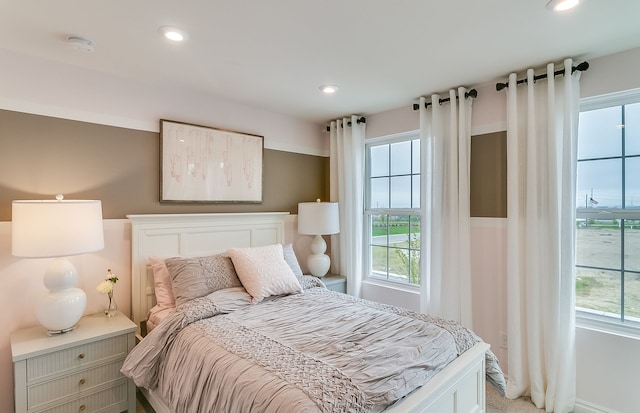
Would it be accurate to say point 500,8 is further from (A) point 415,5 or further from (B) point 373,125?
(B) point 373,125

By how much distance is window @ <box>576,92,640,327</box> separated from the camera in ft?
7.00

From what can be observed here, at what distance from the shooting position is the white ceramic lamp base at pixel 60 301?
1945mm

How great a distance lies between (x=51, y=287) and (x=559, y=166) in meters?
3.45

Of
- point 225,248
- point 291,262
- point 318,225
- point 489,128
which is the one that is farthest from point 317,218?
point 489,128

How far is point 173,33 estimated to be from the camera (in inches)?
73.0

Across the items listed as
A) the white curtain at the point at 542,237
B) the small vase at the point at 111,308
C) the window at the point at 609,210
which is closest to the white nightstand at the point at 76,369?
the small vase at the point at 111,308

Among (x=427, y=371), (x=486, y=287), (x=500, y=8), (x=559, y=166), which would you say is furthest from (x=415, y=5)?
(x=486, y=287)

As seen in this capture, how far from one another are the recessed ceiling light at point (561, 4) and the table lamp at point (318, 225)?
2262 mm

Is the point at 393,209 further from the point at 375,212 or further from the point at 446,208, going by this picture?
the point at 446,208

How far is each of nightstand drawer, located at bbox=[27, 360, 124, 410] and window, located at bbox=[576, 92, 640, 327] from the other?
3248mm

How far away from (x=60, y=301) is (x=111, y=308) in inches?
18.1

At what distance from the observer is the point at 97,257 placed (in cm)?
238

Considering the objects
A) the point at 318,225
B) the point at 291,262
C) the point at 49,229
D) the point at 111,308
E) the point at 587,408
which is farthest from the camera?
the point at 318,225

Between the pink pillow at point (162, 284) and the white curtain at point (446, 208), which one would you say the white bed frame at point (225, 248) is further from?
the white curtain at point (446, 208)
